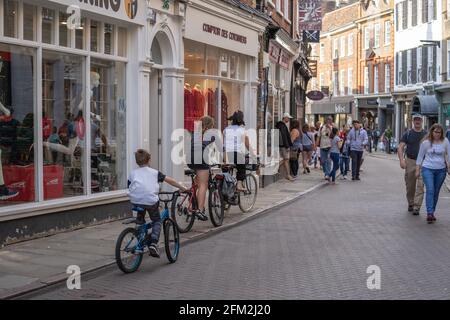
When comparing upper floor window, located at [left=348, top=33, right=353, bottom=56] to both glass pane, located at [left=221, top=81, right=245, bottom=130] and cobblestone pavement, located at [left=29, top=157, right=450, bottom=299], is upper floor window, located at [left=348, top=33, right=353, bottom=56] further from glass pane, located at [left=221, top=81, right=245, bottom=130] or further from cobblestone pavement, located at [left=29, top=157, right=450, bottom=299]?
cobblestone pavement, located at [left=29, top=157, right=450, bottom=299]

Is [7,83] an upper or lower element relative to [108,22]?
lower

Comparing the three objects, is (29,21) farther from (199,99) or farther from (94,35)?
(199,99)

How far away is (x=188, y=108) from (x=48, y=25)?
5230mm

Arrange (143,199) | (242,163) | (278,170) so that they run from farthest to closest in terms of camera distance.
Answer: (278,170) → (242,163) → (143,199)

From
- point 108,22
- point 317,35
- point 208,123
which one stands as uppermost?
point 317,35

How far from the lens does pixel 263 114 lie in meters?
19.1

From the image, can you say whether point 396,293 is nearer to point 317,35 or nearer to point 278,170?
point 278,170

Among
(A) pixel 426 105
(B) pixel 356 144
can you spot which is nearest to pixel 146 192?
(B) pixel 356 144

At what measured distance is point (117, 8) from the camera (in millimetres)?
10836

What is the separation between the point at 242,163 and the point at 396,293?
20.8 ft

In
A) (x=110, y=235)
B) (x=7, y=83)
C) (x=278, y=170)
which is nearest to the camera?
(x=7, y=83)

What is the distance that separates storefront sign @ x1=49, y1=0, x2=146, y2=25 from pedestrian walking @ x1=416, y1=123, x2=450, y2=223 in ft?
17.3
